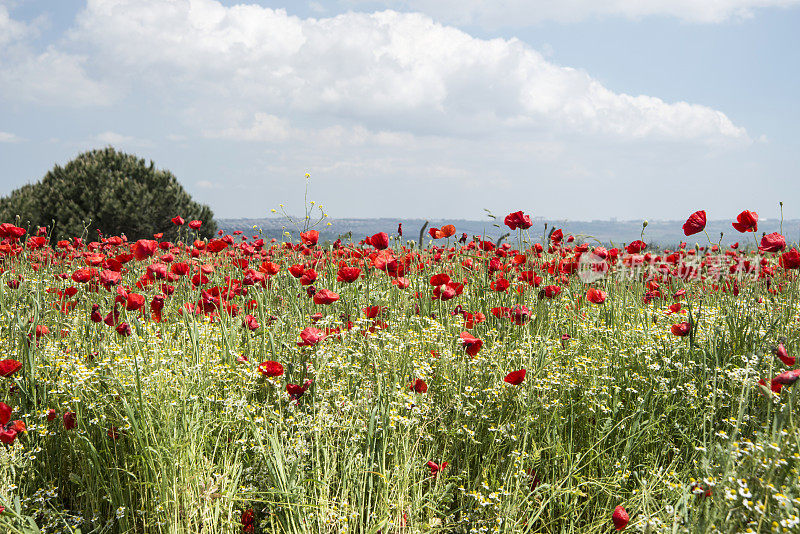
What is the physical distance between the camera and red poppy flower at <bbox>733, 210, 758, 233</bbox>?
338 centimetres

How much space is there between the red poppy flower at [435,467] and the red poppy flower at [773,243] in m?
2.40

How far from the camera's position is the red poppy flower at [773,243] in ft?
11.0

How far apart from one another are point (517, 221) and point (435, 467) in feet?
6.55

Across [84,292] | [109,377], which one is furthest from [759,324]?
[84,292]

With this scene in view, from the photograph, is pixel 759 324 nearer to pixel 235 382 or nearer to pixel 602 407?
pixel 602 407

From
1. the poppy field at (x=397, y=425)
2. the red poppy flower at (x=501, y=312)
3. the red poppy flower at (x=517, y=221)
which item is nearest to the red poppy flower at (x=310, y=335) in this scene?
the poppy field at (x=397, y=425)

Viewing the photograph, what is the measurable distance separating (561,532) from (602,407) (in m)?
0.62

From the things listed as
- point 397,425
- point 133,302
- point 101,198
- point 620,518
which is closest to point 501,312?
point 397,425

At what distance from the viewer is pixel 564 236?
4.68 meters

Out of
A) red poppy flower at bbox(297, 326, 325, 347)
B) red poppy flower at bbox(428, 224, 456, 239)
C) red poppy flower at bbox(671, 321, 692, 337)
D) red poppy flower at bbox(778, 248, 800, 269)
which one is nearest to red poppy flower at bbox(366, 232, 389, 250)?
red poppy flower at bbox(428, 224, 456, 239)

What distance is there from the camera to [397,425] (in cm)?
278

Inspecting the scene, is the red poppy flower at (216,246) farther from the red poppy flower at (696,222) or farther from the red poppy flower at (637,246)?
the red poppy flower at (637,246)

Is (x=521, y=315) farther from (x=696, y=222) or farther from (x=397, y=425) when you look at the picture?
(x=696, y=222)

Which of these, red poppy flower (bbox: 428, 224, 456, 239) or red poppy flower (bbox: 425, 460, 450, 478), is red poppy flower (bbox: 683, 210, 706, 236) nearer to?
red poppy flower (bbox: 428, 224, 456, 239)
